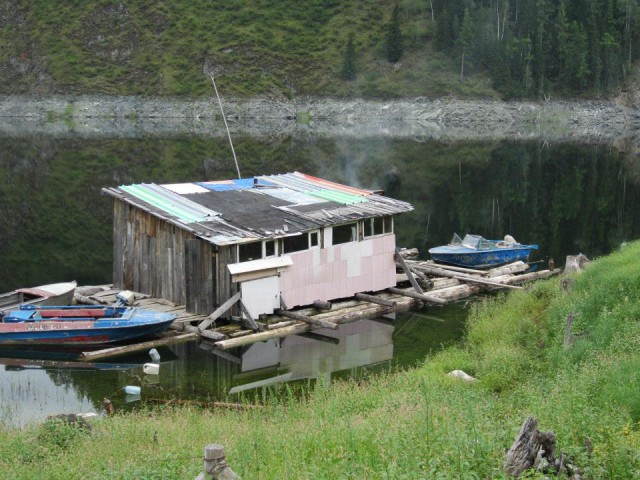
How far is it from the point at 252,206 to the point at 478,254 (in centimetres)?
1110

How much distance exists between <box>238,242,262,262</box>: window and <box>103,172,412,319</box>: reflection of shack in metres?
0.03

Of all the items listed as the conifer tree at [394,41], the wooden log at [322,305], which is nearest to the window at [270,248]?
the wooden log at [322,305]

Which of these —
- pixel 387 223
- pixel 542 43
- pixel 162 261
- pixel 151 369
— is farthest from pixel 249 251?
pixel 542 43

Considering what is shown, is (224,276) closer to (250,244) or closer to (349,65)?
(250,244)

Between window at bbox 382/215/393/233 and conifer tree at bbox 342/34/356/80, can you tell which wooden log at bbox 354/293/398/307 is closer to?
window at bbox 382/215/393/233

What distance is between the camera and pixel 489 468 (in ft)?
37.3

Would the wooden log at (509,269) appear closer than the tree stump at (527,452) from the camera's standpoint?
No

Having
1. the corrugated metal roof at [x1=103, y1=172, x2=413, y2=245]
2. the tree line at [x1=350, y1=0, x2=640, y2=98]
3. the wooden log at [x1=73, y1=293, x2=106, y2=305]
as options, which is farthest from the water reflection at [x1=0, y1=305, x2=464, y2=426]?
the tree line at [x1=350, y1=0, x2=640, y2=98]

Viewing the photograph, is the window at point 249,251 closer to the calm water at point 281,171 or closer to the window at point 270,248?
the window at point 270,248

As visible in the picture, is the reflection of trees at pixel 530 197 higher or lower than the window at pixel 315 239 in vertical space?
lower

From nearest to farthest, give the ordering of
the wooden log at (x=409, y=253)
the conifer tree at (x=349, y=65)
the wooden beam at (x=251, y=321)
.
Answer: the wooden beam at (x=251, y=321), the wooden log at (x=409, y=253), the conifer tree at (x=349, y=65)

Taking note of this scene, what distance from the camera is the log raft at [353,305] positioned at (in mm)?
25953

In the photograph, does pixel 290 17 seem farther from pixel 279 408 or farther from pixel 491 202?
pixel 279 408

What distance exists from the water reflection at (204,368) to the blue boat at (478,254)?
8.05m
